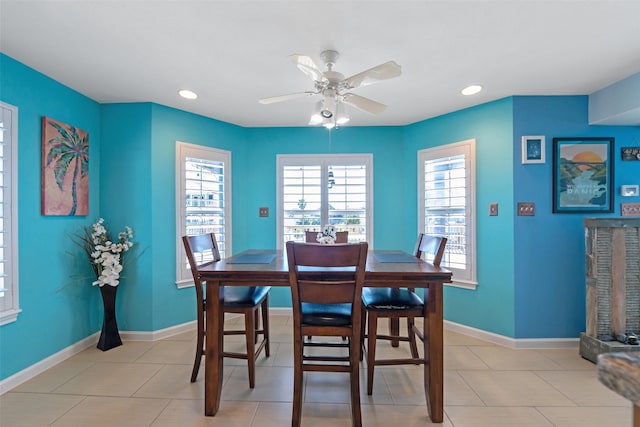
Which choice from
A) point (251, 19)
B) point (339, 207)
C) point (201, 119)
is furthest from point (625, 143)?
point (201, 119)

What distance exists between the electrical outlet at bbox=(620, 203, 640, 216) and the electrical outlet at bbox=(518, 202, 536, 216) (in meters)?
→ 0.83

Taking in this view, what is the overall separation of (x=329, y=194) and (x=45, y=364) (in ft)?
10.0

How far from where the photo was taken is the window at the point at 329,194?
366cm

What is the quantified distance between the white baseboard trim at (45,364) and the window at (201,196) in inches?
35.9

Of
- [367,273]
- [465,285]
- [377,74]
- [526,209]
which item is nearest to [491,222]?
[526,209]

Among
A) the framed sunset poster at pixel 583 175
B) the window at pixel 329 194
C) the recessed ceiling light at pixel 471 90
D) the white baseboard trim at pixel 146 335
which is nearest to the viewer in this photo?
the recessed ceiling light at pixel 471 90

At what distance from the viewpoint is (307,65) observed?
5.46 feet

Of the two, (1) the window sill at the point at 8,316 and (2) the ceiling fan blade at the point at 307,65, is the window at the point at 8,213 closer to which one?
(1) the window sill at the point at 8,316

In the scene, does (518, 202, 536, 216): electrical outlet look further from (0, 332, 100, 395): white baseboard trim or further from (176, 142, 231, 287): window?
(0, 332, 100, 395): white baseboard trim

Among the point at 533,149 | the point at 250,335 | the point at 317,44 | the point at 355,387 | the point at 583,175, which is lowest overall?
the point at 355,387

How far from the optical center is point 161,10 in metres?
1.60

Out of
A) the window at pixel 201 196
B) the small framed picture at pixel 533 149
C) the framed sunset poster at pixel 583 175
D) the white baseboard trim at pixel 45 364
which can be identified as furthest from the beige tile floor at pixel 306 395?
the small framed picture at pixel 533 149

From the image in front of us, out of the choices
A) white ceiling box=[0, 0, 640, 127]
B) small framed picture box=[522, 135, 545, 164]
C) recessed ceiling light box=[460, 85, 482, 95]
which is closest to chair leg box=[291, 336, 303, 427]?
white ceiling box=[0, 0, 640, 127]

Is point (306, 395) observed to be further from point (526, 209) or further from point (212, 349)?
point (526, 209)
